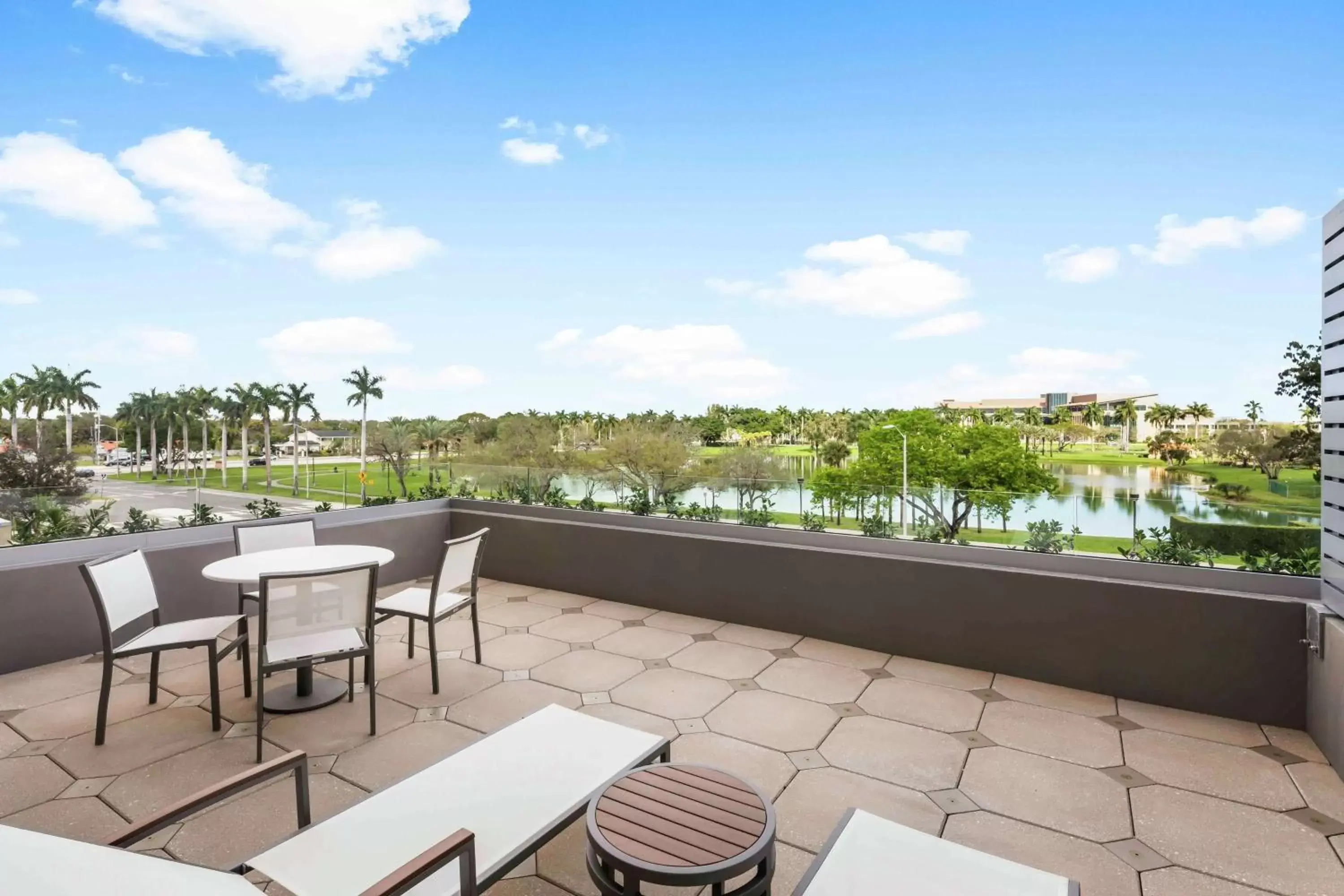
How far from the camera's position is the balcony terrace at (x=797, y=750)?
2191 millimetres

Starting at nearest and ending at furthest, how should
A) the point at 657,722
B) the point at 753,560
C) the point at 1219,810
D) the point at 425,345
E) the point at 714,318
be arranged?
the point at 1219,810
the point at 657,722
the point at 753,560
the point at 425,345
the point at 714,318

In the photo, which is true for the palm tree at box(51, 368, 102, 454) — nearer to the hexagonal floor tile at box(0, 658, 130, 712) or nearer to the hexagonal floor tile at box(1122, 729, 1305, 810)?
the hexagonal floor tile at box(0, 658, 130, 712)

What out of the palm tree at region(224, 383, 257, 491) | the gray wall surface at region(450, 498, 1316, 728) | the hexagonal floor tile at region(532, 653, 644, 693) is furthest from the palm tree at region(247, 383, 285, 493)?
the hexagonal floor tile at region(532, 653, 644, 693)

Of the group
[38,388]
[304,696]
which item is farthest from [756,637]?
[38,388]

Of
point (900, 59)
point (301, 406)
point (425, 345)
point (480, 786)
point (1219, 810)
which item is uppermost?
point (900, 59)

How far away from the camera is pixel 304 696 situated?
132 inches

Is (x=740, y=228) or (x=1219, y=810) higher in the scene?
(x=740, y=228)

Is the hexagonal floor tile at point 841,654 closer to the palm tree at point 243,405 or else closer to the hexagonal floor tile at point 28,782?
the hexagonal floor tile at point 28,782

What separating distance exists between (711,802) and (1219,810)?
2.10 meters

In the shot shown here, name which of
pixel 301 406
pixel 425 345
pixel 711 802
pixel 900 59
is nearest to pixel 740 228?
pixel 900 59

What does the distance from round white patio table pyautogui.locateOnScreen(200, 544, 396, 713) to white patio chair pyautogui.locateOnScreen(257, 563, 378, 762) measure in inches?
5.6

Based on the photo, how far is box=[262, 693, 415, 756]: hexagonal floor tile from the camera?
289 centimetres

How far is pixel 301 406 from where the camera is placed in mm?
9016

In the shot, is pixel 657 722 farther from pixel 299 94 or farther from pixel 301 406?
pixel 299 94
